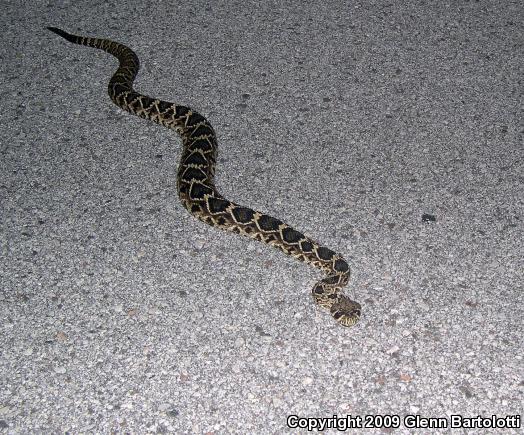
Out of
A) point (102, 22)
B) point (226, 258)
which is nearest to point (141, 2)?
point (102, 22)

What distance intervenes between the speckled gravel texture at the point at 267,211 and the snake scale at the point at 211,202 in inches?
4.0

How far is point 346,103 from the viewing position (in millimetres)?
7582

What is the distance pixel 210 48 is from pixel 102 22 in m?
1.48

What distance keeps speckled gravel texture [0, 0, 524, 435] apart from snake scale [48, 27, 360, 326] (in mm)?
102

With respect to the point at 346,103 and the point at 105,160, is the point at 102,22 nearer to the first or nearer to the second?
the point at 105,160

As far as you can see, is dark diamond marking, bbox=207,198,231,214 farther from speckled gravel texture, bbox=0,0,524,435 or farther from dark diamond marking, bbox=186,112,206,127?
dark diamond marking, bbox=186,112,206,127

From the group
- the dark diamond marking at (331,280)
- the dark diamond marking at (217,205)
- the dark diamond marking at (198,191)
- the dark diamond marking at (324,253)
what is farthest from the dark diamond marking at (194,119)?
the dark diamond marking at (331,280)

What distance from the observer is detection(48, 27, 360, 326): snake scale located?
5.44m

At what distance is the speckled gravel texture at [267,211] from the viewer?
4.79 metres

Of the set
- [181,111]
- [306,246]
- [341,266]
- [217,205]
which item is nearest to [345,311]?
[341,266]

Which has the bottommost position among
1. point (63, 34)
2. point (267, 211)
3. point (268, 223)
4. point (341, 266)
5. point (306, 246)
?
point (63, 34)

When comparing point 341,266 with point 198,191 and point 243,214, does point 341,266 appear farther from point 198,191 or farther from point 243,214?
point 198,191

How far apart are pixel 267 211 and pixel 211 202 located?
50 cm

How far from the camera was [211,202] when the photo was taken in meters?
6.17
